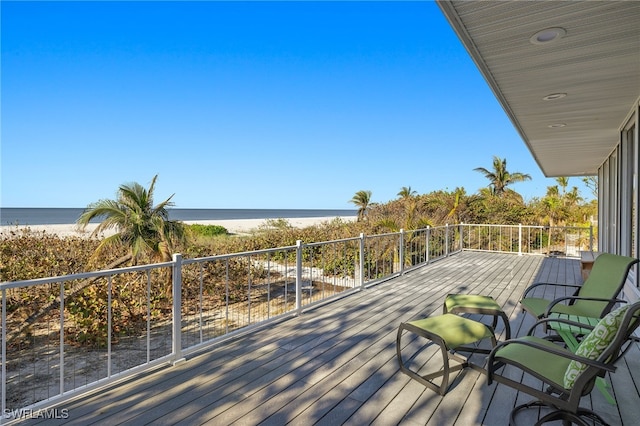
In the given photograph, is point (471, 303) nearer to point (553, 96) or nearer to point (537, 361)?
point (537, 361)

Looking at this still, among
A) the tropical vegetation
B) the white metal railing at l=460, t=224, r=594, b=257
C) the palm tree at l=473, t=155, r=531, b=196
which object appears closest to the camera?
the tropical vegetation

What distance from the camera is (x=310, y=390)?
2488 millimetres

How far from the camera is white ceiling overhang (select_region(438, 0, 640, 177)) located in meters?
2.30

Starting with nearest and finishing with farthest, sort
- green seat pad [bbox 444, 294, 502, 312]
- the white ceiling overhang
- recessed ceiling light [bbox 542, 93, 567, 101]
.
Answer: the white ceiling overhang, green seat pad [bbox 444, 294, 502, 312], recessed ceiling light [bbox 542, 93, 567, 101]

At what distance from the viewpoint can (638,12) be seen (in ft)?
7.53

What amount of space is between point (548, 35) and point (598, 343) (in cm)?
219

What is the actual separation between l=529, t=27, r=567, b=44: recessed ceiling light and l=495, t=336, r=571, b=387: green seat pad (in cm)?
220

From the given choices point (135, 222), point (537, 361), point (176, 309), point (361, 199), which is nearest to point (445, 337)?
point (537, 361)

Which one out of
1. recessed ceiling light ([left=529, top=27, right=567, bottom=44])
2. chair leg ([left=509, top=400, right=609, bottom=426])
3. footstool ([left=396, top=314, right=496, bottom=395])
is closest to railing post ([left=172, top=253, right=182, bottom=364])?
footstool ([left=396, top=314, right=496, bottom=395])

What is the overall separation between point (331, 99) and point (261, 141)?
39.3 feet

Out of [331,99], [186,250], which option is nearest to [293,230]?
[186,250]

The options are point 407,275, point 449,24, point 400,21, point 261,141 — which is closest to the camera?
point 449,24

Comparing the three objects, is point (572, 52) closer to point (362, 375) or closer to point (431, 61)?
point (362, 375)

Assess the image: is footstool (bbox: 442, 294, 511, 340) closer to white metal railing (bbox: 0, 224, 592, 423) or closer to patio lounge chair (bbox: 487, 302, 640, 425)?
patio lounge chair (bbox: 487, 302, 640, 425)
